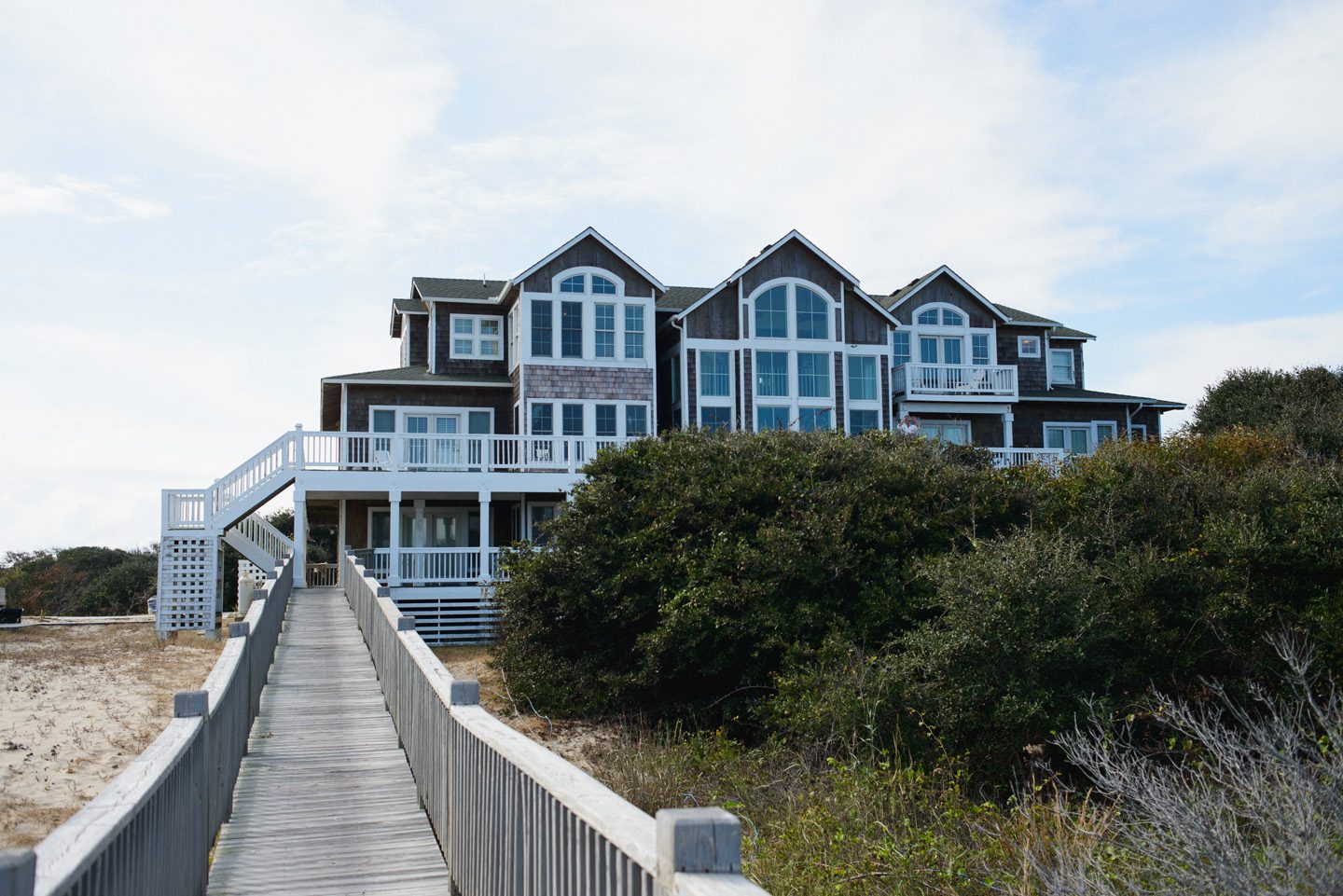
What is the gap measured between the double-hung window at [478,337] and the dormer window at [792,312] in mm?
7718

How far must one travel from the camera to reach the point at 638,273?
30562 mm

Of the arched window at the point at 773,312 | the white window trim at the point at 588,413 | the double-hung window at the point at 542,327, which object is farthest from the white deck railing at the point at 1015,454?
the double-hung window at the point at 542,327

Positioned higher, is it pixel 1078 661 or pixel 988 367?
pixel 988 367

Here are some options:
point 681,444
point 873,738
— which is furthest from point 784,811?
point 681,444

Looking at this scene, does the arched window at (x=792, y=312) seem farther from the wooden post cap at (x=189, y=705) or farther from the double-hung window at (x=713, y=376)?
the wooden post cap at (x=189, y=705)

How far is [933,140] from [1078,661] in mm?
9274

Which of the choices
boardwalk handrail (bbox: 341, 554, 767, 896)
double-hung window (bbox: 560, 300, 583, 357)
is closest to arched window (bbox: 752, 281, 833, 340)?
double-hung window (bbox: 560, 300, 583, 357)

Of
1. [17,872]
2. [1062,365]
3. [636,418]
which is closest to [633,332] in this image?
[636,418]

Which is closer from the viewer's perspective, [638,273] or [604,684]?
[604,684]

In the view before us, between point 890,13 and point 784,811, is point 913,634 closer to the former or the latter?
point 784,811

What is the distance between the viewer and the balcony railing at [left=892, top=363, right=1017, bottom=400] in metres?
32.8

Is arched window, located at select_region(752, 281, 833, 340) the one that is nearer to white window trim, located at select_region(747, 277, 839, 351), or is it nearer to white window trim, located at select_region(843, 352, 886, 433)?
white window trim, located at select_region(747, 277, 839, 351)

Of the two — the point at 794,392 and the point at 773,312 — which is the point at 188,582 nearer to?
the point at 794,392

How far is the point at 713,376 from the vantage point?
31141mm
